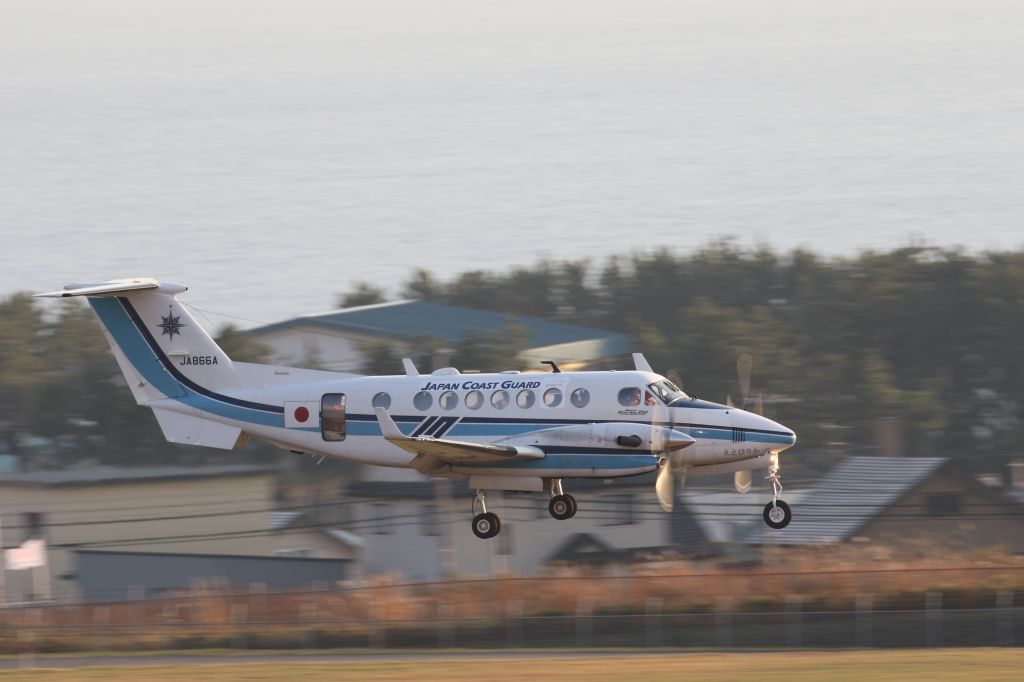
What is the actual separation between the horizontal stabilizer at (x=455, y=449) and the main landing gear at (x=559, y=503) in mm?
1255

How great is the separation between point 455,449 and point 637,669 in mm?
6878

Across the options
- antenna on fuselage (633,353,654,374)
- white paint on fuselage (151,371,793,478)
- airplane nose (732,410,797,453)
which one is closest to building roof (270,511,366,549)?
white paint on fuselage (151,371,793,478)

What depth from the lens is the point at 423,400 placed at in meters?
32.8

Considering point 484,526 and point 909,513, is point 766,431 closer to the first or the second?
point 484,526

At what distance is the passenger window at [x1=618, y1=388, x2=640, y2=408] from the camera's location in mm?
31766

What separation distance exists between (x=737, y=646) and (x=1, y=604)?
80.0ft

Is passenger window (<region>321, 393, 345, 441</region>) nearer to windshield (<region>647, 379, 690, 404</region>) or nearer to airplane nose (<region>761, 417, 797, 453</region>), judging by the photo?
windshield (<region>647, 379, 690, 404</region>)

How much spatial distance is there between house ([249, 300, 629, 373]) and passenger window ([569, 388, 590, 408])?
38.0 meters

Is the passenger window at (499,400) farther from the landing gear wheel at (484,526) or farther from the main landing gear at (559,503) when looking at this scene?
the landing gear wheel at (484,526)

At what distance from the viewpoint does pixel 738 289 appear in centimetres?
10638

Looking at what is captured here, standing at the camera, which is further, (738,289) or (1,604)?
(738,289)

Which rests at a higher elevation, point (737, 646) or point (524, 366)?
point (524, 366)

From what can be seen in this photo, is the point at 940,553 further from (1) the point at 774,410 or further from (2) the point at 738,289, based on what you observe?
(2) the point at 738,289

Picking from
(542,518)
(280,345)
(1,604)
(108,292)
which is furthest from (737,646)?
(280,345)
